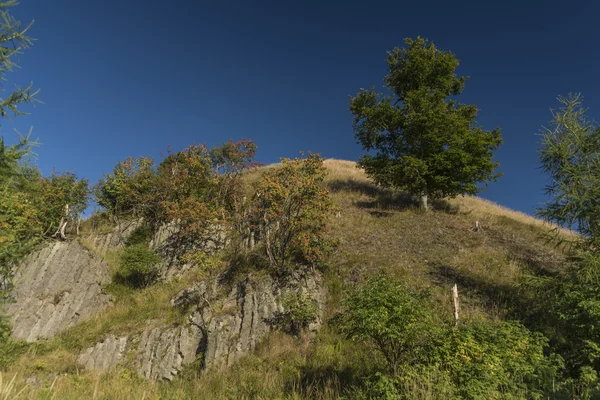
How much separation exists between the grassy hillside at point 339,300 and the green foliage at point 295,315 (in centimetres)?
50

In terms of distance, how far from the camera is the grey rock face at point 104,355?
14.3m

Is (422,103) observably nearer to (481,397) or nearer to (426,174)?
(426,174)

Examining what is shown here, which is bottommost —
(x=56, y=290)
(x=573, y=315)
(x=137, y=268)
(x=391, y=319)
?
(x=56, y=290)

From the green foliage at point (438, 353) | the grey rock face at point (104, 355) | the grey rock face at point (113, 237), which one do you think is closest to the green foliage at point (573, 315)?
the green foliage at point (438, 353)

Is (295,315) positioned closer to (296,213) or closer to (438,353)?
(296,213)

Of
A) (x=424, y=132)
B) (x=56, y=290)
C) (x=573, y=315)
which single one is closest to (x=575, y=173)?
(x=573, y=315)

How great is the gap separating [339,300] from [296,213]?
194 inches

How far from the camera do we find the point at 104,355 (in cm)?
1467

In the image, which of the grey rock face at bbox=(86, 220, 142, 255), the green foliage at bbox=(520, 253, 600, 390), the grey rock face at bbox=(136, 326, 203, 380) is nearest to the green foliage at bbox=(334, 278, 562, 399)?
the green foliage at bbox=(520, 253, 600, 390)

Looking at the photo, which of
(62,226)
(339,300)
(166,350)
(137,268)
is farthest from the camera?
(62,226)

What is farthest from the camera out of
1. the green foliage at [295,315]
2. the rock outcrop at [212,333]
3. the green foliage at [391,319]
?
the rock outcrop at [212,333]

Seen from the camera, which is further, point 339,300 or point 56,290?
point 56,290

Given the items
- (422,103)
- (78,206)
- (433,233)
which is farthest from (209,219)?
(422,103)

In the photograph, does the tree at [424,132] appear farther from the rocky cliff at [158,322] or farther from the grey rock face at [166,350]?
the grey rock face at [166,350]
